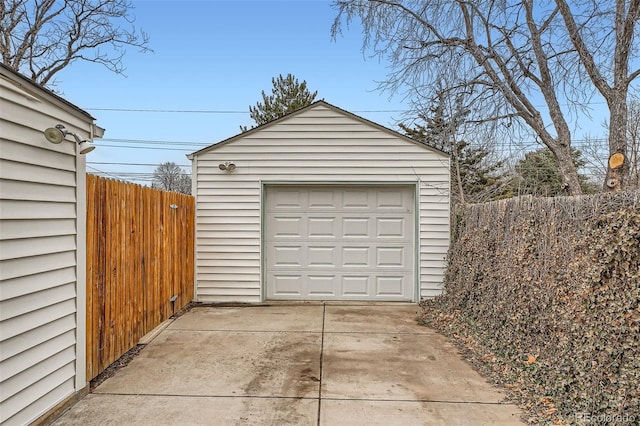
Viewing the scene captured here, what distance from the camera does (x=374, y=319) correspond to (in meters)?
5.70

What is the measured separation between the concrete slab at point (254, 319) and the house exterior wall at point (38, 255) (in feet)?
7.37

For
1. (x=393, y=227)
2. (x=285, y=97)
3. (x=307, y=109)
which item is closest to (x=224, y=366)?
(x=393, y=227)

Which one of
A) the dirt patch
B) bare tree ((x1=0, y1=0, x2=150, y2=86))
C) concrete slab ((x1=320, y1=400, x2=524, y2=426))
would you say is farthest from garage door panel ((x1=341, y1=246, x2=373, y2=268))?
bare tree ((x1=0, y1=0, x2=150, y2=86))

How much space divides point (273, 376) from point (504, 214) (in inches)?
120

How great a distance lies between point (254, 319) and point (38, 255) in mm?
3415

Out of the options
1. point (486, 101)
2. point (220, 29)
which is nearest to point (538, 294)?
point (486, 101)

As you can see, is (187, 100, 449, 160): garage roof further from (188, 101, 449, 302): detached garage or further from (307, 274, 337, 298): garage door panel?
(307, 274, 337, 298): garage door panel

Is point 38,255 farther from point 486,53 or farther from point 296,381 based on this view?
point 486,53

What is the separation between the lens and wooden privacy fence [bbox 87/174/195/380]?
3.40 metres

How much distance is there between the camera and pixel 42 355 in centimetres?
266

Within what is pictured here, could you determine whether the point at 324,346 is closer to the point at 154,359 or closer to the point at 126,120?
the point at 154,359

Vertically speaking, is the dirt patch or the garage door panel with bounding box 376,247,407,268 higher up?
the garage door panel with bounding box 376,247,407,268

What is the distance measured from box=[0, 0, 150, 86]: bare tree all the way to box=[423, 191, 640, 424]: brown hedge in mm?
10399

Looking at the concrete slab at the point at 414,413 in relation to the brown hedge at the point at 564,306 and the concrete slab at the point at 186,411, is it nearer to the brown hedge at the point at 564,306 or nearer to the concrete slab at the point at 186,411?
the concrete slab at the point at 186,411
